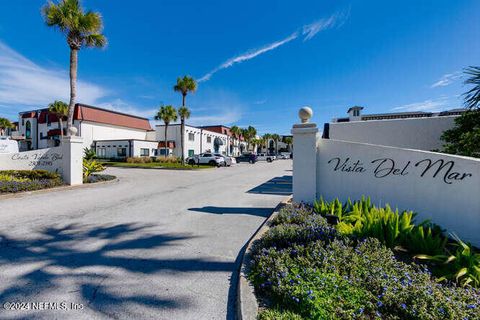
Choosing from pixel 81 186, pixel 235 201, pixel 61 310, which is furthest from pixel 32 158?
pixel 61 310

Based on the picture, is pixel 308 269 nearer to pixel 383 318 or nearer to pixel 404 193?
Result: pixel 383 318

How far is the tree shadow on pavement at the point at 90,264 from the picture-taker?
262 centimetres

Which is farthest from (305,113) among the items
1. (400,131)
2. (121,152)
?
(121,152)

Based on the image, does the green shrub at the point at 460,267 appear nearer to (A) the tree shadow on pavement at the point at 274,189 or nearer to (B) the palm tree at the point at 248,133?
(A) the tree shadow on pavement at the point at 274,189

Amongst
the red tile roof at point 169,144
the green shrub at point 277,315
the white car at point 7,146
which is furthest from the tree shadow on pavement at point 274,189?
the red tile roof at point 169,144

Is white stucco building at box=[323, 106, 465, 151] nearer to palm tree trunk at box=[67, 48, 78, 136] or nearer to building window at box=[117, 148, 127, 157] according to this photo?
palm tree trunk at box=[67, 48, 78, 136]

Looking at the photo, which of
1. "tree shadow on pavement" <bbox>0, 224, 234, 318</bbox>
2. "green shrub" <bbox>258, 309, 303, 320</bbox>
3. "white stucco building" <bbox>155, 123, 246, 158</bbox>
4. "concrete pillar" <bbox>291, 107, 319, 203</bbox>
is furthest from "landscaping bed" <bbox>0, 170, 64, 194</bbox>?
"white stucco building" <bbox>155, 123, 246, 158</bbox>

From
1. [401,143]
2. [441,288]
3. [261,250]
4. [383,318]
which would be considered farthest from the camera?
[401,143]

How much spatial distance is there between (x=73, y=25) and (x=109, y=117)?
31.6 m

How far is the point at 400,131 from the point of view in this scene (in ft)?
28.8

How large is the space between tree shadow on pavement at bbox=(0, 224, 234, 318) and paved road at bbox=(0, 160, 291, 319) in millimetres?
12

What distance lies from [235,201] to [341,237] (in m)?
4.77

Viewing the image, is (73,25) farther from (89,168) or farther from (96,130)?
(96,130)

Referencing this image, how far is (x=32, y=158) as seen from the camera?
1159 cm
